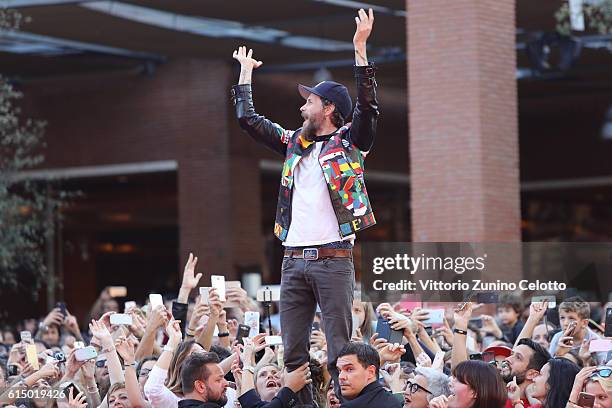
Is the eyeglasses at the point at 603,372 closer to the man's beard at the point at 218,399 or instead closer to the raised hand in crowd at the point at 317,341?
the man's beard at the point at 218,399

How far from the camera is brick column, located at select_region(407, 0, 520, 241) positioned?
16500mm

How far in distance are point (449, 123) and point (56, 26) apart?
24.3ft

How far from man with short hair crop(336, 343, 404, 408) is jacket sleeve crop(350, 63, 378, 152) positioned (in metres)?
1.22

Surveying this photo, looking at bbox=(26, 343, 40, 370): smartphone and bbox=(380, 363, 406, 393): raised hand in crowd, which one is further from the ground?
bbox=(26, 343, 40, 370): smartphone

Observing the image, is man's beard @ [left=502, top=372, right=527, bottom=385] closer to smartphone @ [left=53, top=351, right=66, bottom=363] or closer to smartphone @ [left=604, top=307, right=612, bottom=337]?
smartphone @ [left=604, top=307, right=612, bottom=337]

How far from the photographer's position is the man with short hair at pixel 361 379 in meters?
7.45

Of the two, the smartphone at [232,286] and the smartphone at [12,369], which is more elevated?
the smartphone at [232,286]

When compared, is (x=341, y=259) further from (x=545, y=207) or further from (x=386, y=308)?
(x=545, y=207)

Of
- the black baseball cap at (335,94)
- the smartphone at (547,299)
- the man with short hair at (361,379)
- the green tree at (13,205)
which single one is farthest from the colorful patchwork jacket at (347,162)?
the green tree at (13,205)

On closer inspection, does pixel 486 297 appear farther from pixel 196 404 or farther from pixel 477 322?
pixel 196 404

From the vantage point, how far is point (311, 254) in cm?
788

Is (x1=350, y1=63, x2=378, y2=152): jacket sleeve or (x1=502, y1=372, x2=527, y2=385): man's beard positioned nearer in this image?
(x1=350, y1=63, x2=378, y2=152): jacket sleeve

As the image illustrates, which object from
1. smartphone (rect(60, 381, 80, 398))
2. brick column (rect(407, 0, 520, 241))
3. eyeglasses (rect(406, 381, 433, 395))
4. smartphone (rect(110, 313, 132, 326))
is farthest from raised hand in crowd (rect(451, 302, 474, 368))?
brick column (rect(407, 0, 520, 241))

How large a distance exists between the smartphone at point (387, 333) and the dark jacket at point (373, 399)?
3.33 ft
